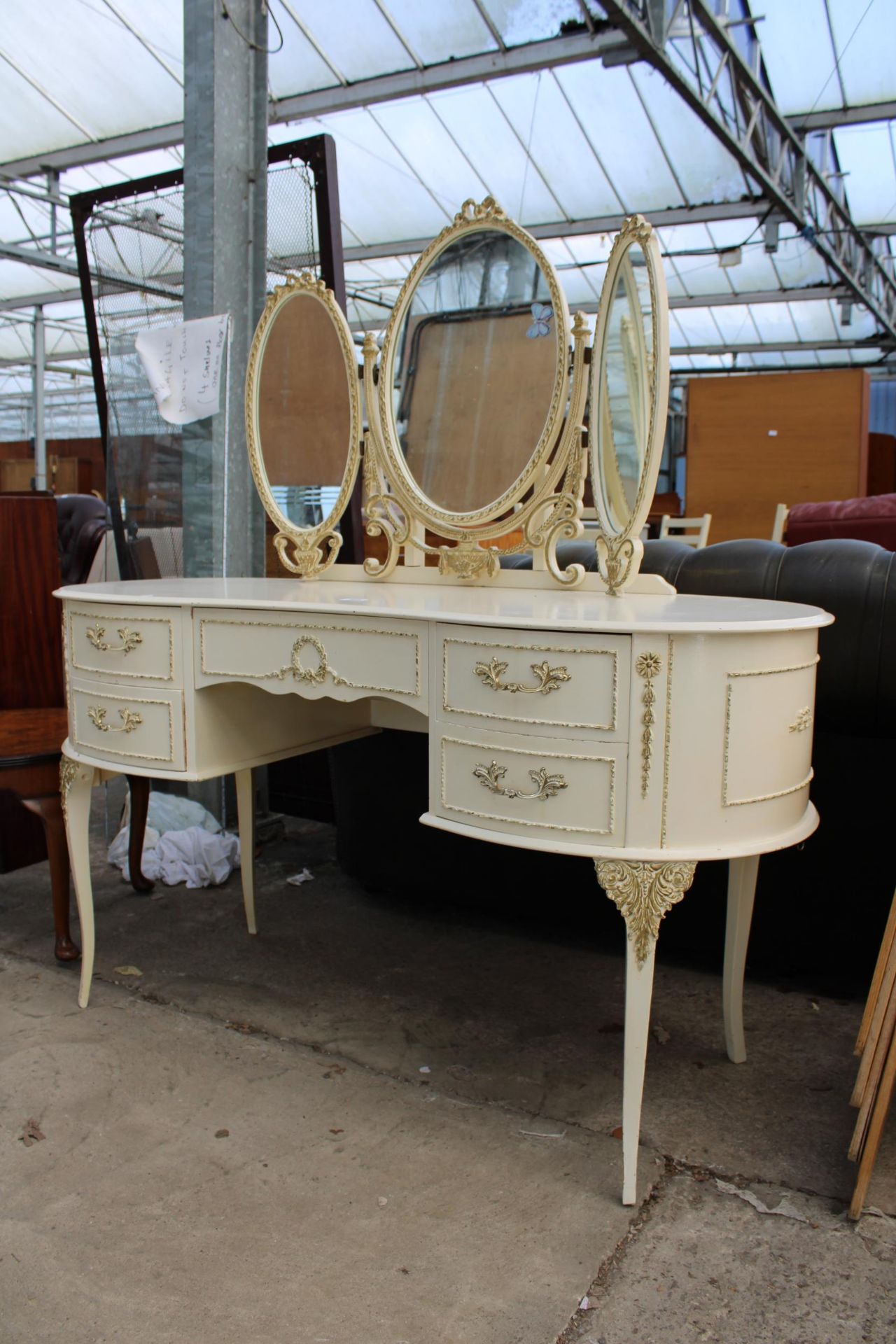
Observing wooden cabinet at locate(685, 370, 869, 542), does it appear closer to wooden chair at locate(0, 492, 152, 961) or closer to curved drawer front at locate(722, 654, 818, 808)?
wooden chair at locate(0, 492, 152, 961)

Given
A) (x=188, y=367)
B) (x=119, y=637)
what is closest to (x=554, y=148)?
(x=188, y=367)

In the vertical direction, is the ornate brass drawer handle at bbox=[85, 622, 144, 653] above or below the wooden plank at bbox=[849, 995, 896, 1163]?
above

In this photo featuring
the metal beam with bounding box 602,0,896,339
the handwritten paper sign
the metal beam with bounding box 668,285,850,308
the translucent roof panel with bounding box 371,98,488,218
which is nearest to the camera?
the handwritten paper sign

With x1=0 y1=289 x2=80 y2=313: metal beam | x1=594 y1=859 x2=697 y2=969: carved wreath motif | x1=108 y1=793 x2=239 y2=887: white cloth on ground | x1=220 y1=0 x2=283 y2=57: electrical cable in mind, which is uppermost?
x1=0 y1=289 x2=80 y2=313: metal beam

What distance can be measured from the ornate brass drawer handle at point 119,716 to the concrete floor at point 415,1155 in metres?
0.61

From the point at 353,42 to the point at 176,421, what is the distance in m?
4.64

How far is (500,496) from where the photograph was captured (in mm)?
2270

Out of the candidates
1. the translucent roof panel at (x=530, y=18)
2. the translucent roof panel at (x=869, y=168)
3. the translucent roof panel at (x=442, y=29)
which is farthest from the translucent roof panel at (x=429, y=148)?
the translucent roof panel at (x=869, y=168)

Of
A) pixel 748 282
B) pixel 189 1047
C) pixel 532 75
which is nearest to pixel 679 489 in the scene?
pixel 748 282

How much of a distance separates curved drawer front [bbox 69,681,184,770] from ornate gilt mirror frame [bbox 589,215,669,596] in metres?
0.89

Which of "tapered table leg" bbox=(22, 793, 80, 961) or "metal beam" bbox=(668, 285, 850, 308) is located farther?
"metal beam" bbox=(668, 285, 850, 308)

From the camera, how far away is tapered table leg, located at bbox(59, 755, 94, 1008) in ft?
7.32

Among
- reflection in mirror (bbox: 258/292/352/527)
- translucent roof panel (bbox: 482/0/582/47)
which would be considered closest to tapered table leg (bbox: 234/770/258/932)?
reflection in mirror (bbox: 258/292/352/527)

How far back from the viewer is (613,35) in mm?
5867
